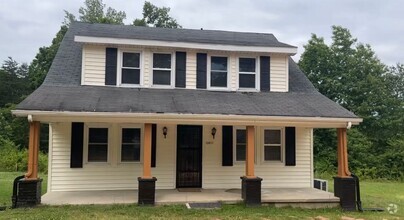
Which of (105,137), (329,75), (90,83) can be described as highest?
(329,75)

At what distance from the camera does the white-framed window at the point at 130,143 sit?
10.9 metres

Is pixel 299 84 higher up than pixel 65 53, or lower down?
lower down

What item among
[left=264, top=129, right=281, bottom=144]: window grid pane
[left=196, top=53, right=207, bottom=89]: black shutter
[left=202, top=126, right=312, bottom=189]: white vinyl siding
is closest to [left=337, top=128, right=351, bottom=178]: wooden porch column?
[left=202, top=126, right=312, bottom=189]: white vinyl siding

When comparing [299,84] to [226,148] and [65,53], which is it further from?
[65,53]

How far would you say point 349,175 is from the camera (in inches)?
377

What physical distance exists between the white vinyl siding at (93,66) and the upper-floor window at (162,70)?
152 centimetres

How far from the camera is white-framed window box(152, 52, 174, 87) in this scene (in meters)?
11.2

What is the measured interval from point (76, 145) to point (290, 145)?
6.35m

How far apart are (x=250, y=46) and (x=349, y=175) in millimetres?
4640

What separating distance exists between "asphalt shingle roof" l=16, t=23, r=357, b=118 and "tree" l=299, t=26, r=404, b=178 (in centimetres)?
1157

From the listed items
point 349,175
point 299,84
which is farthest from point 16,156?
point 349,175

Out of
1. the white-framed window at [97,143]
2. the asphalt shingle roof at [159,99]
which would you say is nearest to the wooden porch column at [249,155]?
the asphalt shingle roof at [159,99]

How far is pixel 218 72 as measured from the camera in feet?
37.9

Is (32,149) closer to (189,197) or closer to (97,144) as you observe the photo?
(97,144)
